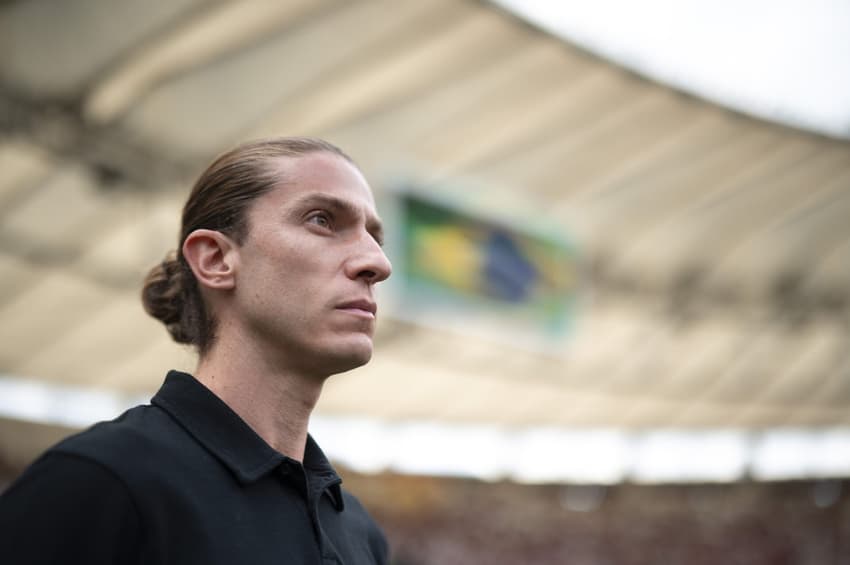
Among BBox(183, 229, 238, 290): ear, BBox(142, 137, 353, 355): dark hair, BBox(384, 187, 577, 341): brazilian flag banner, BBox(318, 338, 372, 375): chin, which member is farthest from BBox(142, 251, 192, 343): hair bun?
BBox(384, 187, 577, 341): brazilian flag banner

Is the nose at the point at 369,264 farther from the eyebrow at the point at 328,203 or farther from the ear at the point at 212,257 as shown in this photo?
the ear at the point at 212,257

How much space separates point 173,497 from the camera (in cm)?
144

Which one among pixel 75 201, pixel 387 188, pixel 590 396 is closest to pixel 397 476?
pixel 590 396

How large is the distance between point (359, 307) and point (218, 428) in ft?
1.07

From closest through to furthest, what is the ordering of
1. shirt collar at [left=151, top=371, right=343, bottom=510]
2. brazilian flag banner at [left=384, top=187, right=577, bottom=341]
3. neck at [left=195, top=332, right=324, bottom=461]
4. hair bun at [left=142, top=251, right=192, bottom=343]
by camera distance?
shirt collar at [left=151, top=371, right=343, bottom=510] < neck at [left=195, top=332, right=324, bottom=461] < hair bun at [left=142, top=251, right=192, bottom=343] < brazilian flag banner at [left=384, top=187, right=577, bottom=341]

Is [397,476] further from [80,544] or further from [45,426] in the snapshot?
[80,544]

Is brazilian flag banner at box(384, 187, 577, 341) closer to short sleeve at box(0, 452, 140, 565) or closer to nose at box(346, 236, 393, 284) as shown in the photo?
nose at box(346, 236, 393, 284)

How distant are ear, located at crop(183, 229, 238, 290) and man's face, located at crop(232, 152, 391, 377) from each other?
0.06ft

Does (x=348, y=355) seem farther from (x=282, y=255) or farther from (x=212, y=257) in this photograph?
(x=212, y=257)

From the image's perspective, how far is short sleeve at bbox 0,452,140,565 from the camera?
1315 mm

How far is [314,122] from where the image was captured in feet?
46.2

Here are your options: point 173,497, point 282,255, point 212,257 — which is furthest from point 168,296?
point 173,497

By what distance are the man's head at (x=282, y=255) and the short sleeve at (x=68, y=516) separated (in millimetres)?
447

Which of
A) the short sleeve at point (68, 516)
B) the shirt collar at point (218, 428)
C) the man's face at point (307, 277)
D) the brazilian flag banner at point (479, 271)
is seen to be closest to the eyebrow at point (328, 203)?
the man's face at point (307, 277)
